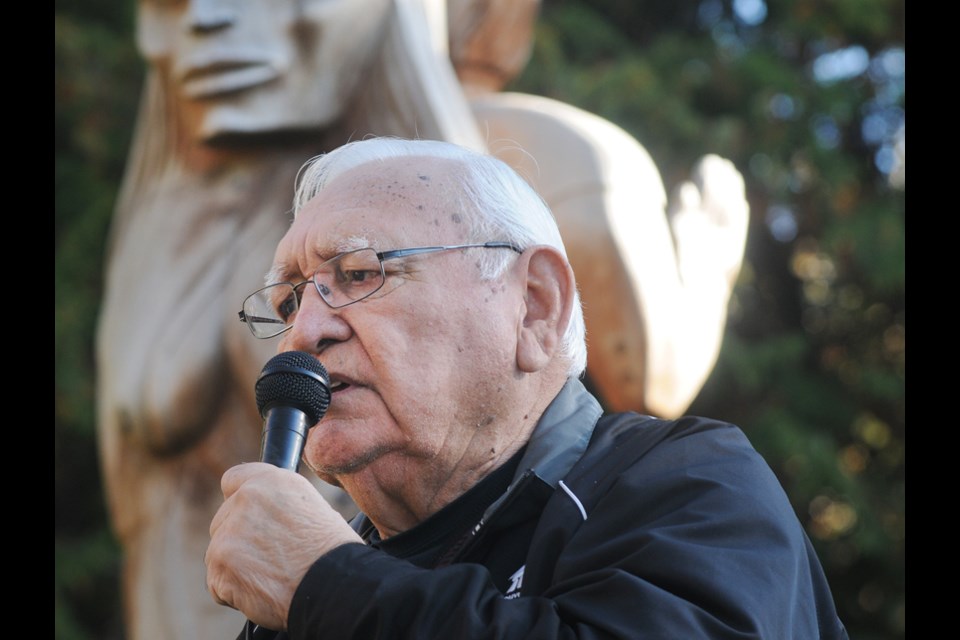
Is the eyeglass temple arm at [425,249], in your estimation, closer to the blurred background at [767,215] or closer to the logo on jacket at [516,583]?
the logo on jacket at [516,583]

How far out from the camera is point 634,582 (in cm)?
148

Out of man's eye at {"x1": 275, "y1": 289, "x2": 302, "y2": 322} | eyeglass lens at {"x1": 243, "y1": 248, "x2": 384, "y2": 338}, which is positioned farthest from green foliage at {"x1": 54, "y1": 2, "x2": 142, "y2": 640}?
eyeglass lens at {"x1": 243, "y1": 248, "x2": 384, "y2": 338}

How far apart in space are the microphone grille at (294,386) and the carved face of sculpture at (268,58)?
7.39ft

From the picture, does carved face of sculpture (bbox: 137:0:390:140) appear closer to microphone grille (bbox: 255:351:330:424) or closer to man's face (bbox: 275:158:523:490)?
man's face (bbox: 275:158:523:490)

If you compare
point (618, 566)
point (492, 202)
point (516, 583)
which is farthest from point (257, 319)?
point (618, 566)

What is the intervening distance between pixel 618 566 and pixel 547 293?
2.14 feet

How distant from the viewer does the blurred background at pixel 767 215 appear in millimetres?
6699

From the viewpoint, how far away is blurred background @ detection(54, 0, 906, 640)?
670 cm

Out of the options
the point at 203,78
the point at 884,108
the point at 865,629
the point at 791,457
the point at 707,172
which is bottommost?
the point at 865,629

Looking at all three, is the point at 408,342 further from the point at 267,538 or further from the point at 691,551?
the point at 691,551

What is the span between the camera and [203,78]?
3908 millimetres

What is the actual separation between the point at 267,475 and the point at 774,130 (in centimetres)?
665

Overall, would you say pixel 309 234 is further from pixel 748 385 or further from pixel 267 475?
pixel 748 385
